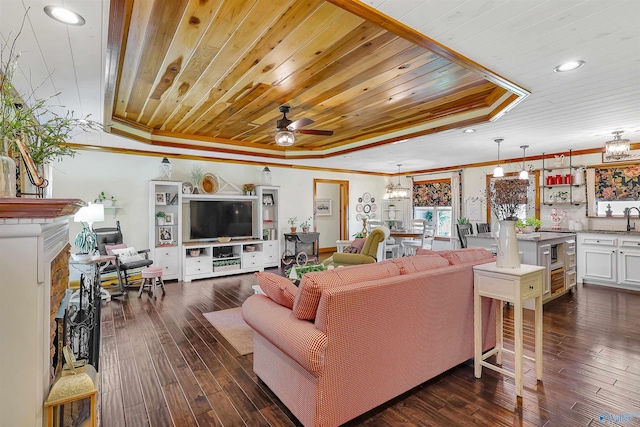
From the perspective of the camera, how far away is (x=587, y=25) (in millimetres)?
1981

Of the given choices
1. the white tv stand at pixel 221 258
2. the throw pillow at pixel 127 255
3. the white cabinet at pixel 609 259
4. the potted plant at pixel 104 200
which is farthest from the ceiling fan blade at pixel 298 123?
the white cabinet at pixel 609 259

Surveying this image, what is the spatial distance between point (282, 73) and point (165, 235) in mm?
4164

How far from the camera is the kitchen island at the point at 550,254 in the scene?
433 centimetres

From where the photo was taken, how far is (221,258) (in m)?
6.24

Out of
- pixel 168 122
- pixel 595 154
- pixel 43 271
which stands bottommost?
pixel 43 271

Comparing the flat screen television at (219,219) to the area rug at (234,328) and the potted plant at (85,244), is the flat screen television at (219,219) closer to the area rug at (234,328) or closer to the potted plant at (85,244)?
the potted plant at (85,244)

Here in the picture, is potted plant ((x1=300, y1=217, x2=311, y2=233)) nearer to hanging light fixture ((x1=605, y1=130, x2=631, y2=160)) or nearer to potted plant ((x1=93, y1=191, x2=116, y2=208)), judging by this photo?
potted plant ((x1=93, y1=191, x2=116, y2=208))

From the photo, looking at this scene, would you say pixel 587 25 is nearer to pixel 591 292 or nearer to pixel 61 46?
pixel 61 46

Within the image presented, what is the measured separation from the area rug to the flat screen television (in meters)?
2.47

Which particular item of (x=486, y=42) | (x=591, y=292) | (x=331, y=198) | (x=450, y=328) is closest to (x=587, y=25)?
(x=486, y=42)

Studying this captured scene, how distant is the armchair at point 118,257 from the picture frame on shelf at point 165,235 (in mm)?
432

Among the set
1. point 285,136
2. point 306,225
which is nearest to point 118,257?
point 285,136

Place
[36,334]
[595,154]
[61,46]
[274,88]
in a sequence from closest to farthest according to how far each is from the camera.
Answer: [36,334] < [61,46] < [274,88] < [595,154]

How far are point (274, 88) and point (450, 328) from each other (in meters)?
2.97
